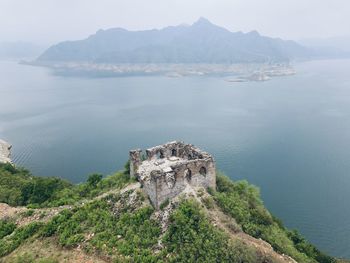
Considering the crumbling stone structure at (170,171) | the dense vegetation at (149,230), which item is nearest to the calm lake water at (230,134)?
the dense vegetation at (149,230)

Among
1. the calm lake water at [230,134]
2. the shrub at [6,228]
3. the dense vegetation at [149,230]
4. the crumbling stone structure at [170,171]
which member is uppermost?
the crumbling stone structure at [170,171]

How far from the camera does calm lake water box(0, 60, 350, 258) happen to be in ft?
178

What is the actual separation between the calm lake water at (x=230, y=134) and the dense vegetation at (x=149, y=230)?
21.4 meters

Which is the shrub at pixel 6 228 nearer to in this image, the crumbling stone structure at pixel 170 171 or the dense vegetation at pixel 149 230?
the dense vegetation at pixel 149 230

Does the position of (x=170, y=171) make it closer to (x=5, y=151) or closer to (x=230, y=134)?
(x=5, y=151)

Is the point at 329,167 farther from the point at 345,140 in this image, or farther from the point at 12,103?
the point at 12,103

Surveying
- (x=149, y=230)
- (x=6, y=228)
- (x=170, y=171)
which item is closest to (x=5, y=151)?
(x=6, y=228)

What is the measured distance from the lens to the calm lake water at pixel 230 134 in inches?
2140

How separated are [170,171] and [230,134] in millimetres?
68714

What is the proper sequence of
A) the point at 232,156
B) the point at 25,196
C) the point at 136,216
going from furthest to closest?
the point at 232,156, the point at 25,196, the point at 136,216

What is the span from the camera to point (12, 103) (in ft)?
486

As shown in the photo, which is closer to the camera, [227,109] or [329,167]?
[329,167]

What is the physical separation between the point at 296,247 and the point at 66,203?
19.5m

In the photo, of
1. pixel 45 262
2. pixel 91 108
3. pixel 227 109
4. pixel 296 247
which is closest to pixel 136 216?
pixel 45 262
